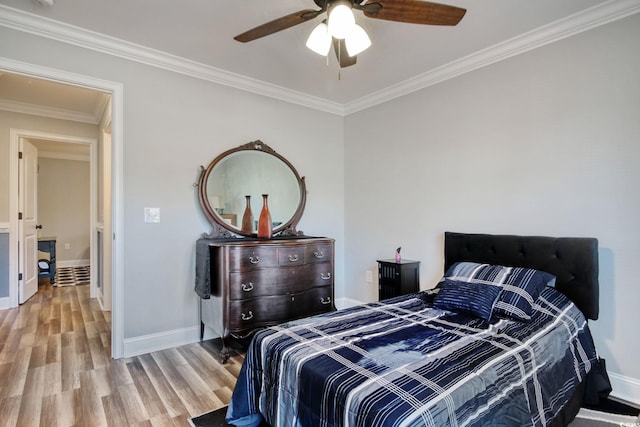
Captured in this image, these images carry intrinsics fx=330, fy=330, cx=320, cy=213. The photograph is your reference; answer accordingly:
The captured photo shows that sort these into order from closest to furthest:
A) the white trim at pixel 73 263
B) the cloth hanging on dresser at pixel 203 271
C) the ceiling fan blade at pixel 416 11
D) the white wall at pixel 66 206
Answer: the ceiling fan blade at pixel 416 11 → the cloth hanging on dresser at pixel 203 271 → the white wall at pixel 66 206 → the white trim at pixel 73 263

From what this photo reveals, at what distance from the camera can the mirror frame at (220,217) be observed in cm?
303

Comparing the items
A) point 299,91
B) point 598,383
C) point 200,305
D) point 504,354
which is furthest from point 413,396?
point 299,91

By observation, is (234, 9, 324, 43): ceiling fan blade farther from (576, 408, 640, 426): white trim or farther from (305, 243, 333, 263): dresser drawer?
(576, 408, 640, 426): white trim

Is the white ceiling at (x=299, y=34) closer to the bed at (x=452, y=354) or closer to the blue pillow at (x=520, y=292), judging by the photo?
the bed at (x=452, y=354)

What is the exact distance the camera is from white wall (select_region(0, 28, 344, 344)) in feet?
8.62

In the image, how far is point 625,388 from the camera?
6.86 ft

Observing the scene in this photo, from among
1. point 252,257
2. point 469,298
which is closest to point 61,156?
point 252,257

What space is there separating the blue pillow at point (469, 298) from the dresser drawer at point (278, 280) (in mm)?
1168

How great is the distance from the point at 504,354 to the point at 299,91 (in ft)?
10.1

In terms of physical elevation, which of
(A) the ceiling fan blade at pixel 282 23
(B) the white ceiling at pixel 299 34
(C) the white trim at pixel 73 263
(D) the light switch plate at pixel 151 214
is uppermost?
(B) the white ceiling at pixel 299 34

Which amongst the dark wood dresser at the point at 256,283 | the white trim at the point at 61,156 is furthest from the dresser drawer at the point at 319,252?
the white trim at the point at 61,156

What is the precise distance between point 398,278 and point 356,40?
6.91 ft

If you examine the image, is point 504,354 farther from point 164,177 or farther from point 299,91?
point 299,91

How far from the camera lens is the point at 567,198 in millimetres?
2318
